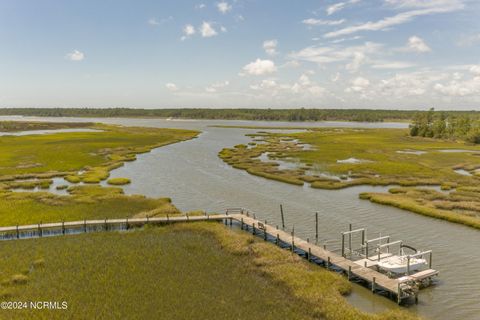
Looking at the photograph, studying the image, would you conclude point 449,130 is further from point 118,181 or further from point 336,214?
point 118,181

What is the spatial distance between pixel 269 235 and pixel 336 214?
1207 centimetres

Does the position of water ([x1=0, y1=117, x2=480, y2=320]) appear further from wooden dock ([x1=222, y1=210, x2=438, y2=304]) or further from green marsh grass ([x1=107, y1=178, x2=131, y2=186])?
green marsh grass ([x1=107, y1=178, x2=131, y2=186])

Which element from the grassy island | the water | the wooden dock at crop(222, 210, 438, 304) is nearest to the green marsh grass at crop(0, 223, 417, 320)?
the wooden dock at crop(222, 210, 438, 304)

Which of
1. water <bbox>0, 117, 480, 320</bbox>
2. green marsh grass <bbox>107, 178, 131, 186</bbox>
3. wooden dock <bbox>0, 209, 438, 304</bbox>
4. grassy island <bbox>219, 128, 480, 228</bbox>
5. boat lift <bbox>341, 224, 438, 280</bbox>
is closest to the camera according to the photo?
water <bbox>0, 117, 480, 320</bbox>

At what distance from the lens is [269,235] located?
41531mm

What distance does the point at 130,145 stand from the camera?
12262cm

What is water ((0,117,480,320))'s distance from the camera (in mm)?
28391

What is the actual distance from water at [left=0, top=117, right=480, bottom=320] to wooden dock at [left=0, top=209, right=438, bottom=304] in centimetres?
114

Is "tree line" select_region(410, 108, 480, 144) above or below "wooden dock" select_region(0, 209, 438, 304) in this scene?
above

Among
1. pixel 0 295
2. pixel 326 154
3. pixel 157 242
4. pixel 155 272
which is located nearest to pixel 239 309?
pixel 155 272

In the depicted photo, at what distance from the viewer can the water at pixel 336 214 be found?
28391mm

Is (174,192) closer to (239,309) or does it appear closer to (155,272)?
(155,272)

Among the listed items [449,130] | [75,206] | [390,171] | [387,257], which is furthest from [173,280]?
[449,130]

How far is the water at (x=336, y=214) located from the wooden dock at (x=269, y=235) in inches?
44.7
